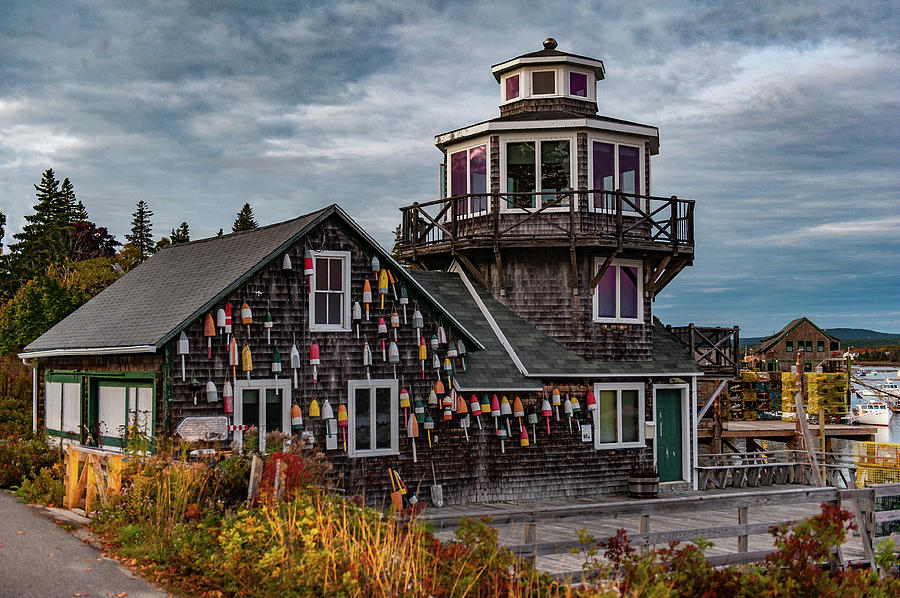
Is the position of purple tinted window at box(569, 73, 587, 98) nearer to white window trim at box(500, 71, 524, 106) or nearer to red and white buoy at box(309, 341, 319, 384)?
white window trim at box(500, 71, 524, 106)

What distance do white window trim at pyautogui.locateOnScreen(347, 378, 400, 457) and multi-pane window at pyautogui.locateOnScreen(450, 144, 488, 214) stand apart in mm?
7038

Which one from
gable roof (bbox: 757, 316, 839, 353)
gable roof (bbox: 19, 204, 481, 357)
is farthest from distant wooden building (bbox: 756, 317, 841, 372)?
gable roof (bbox: 19, 204, 481, 357)

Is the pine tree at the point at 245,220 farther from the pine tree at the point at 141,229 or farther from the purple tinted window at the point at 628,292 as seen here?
the purple tinted window at the point at 628,292

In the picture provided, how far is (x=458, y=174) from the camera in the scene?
26.8 meters

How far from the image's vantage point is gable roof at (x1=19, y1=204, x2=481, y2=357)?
18.6 metres

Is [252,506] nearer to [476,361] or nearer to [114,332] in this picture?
[114,332]

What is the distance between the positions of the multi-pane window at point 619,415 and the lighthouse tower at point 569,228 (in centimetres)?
90

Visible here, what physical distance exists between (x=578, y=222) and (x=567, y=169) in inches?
66.6

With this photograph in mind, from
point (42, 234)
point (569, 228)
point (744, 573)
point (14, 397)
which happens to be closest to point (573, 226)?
point (569, 228)

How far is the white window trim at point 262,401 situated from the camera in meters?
18.6

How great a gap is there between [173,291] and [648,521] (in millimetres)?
12604

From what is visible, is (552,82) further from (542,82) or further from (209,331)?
(209,331)

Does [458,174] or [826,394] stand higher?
[458,174]

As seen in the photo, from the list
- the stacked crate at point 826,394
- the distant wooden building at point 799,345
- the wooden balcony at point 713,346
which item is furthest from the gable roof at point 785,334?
the wooden balcony at point 713,346
